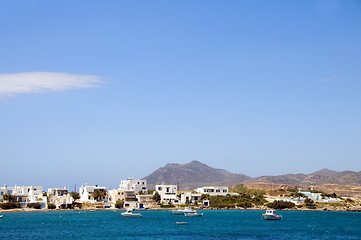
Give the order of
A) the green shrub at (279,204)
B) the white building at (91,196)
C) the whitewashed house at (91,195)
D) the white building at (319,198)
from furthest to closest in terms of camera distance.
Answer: the white building at (319,198) → the green shrub at (279,204) → the white building at (91,196) → the whitewashed house at (91,195)

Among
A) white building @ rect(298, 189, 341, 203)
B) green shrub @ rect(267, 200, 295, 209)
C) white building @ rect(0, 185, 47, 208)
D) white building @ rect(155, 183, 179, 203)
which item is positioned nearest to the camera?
white building @ rect(0, 185, 47, 208)

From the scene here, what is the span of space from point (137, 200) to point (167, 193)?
984 cm

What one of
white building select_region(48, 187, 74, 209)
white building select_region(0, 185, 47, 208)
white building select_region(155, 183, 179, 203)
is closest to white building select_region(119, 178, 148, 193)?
white building select_region(155, 183, 179, 203)

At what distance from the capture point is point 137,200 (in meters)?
140

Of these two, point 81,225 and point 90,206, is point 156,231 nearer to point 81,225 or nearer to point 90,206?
point 81,225

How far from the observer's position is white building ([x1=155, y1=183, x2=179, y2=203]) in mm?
142250

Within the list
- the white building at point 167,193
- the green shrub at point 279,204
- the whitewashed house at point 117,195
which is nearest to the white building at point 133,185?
the whitewashed house at point 117,195

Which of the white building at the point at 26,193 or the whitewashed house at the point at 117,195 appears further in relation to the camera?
the whitewashed house at the point at 117,195

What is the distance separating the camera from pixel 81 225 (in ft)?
271

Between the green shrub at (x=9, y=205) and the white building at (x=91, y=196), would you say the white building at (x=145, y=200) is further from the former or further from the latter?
the green shrub at (x=9, y=205)

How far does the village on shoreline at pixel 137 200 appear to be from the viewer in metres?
134

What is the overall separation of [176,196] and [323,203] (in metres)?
48.4

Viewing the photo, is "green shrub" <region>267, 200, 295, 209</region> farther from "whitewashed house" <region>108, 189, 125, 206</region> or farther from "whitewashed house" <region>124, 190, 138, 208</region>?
"whitewashed house" <region>108, 189, 125, 206</region>

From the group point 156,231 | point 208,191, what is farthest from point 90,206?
point 156,231
